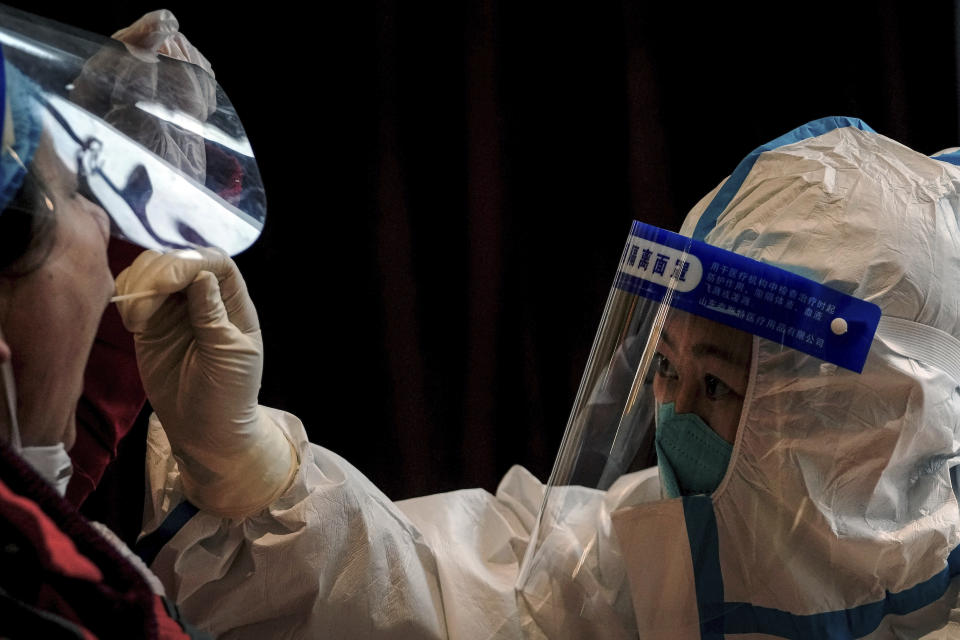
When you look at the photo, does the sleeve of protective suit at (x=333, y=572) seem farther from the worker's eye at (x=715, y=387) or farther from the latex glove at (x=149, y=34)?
the latex glove at (x=149, y=34)

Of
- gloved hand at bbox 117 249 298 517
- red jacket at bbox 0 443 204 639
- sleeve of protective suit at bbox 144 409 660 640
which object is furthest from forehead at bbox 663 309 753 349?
red jacket at bbox 0 443 204 639

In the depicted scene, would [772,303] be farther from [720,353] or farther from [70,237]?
[70,237]

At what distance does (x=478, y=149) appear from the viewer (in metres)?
1.77

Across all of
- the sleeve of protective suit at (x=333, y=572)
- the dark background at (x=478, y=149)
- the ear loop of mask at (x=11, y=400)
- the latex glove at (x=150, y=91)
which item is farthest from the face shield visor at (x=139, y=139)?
the dark background at (x=478, y=149)

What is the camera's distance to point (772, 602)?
3.41 feet

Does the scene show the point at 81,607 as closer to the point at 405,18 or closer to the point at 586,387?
the point at 586,387

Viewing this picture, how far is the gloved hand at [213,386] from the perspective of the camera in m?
0.97

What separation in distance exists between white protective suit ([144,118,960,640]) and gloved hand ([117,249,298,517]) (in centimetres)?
5

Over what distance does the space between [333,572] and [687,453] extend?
1.51 ft

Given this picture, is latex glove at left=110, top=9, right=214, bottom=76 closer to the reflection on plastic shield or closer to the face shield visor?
the face shield visor

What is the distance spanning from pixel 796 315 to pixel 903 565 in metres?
0.33

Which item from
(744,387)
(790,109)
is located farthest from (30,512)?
(790,109)

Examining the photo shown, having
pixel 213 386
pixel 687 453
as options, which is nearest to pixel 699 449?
pixel 687 453

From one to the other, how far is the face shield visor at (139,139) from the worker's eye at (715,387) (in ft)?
1.81
